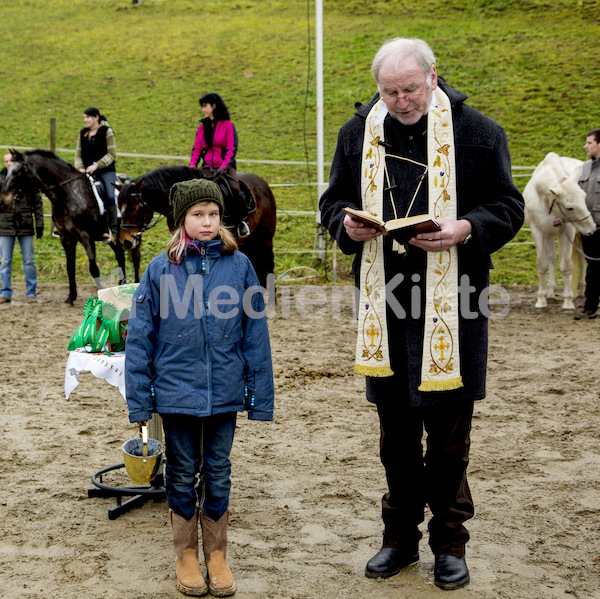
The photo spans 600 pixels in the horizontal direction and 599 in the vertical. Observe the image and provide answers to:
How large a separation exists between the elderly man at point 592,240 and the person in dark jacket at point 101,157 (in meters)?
5.74

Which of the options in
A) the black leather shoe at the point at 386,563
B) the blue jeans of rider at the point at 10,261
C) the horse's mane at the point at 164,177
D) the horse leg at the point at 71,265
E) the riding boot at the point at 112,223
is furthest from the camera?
the riding boot at the point at 112,223

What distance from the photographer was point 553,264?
9.86 m

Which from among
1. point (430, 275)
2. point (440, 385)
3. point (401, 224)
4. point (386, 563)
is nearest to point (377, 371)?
point (440, 385)

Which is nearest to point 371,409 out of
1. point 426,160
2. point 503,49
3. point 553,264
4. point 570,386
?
point 570,386

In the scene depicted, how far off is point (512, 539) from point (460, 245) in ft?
4.73

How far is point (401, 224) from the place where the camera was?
2609mm

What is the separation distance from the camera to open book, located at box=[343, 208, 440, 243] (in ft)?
8.48

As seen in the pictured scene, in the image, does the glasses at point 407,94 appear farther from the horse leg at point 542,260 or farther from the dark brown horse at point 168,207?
the horse leg at point 542,260

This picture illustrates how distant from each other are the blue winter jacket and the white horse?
6616mm

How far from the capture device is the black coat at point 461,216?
9.09ft

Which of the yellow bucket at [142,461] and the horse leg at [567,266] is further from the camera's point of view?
the horse leg at [567,266]

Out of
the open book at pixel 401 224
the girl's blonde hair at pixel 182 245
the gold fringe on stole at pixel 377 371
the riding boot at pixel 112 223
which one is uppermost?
the open book at pixel 401 224

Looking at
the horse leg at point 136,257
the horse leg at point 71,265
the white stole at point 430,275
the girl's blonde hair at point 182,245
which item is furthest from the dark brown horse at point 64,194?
the white stole at point 430,275

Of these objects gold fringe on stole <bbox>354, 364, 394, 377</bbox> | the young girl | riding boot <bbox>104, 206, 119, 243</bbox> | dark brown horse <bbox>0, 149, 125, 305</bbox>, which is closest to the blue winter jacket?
the young girl
